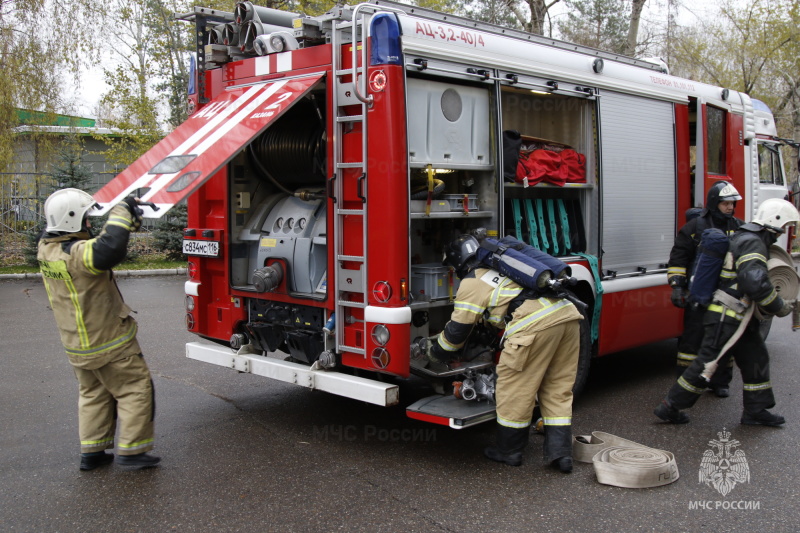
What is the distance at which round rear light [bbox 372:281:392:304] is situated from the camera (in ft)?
15.1

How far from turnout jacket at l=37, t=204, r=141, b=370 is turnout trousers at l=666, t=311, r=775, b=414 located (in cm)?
388

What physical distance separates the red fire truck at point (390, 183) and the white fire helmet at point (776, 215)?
122cm

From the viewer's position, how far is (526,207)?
19.6 feet

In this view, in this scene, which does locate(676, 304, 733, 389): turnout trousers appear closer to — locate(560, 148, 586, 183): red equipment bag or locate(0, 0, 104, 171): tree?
locate(560, 148, 586, 183): red equipment bag

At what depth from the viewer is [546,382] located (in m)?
4.78

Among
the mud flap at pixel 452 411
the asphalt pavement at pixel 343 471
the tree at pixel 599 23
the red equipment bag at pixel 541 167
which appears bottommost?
the asphalt pavement at pixel 343 471

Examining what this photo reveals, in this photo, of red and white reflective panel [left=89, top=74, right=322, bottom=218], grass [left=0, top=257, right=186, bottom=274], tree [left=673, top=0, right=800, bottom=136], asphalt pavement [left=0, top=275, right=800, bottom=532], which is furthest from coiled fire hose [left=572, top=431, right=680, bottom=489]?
tree [left=673, top=0, right=800, bottom=136]

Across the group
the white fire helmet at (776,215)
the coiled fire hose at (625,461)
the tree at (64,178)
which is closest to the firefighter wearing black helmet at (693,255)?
the white fire helmet at (776,215)

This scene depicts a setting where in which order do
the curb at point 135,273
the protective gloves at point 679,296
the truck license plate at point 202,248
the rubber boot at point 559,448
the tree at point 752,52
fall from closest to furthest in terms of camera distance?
the rubber boot at point 559,448 → the truck license plate at point 202,248 → the protective gloves at point 679,296 → the curb at point 135,273 → the tree at point 752,52

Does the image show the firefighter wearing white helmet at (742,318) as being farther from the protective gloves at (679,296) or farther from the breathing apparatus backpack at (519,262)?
the breathing apparatus backpack at (519,262)

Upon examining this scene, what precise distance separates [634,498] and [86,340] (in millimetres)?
3402

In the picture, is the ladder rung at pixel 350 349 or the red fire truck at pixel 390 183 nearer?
the red fire truck at pixel 390 183

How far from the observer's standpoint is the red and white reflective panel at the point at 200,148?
4.52 metres

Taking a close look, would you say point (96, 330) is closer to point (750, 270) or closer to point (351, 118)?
point (351, 118)
